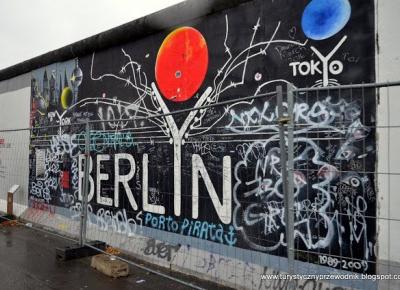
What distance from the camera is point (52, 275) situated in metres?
5.67

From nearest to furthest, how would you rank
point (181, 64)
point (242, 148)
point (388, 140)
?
1. point (388, 140)
2. point (242, 148)
3. point (181, 64)

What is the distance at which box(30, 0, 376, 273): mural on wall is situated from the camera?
167 inches

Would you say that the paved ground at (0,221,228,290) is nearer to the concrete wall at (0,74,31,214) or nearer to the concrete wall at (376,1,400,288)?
the concrete wall at (376,1,400,288)

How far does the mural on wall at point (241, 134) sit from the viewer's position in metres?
4.23

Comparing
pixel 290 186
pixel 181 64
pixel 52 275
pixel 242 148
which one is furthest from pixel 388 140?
pixel 52 275

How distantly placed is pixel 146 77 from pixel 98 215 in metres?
2.71

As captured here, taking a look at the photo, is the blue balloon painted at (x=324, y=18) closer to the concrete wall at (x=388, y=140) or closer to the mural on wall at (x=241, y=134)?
the mural on wall at (x=241, y=134)

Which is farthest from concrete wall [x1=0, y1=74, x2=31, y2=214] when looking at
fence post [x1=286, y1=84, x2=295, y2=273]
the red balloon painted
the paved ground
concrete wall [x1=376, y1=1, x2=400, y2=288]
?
concrete wall [x1=376, y1=1, x2=400, y2=288]

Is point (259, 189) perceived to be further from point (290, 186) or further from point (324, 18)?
point (324, 18)

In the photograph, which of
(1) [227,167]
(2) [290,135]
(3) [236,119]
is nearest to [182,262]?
(1) [227,167]

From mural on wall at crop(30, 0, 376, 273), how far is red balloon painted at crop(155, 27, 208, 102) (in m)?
0.02

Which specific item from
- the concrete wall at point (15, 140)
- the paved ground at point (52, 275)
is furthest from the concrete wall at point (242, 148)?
the concrete wall at point (15, 140)

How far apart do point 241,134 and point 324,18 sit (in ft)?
5.54

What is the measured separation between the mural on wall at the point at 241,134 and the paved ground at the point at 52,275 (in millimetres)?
848
